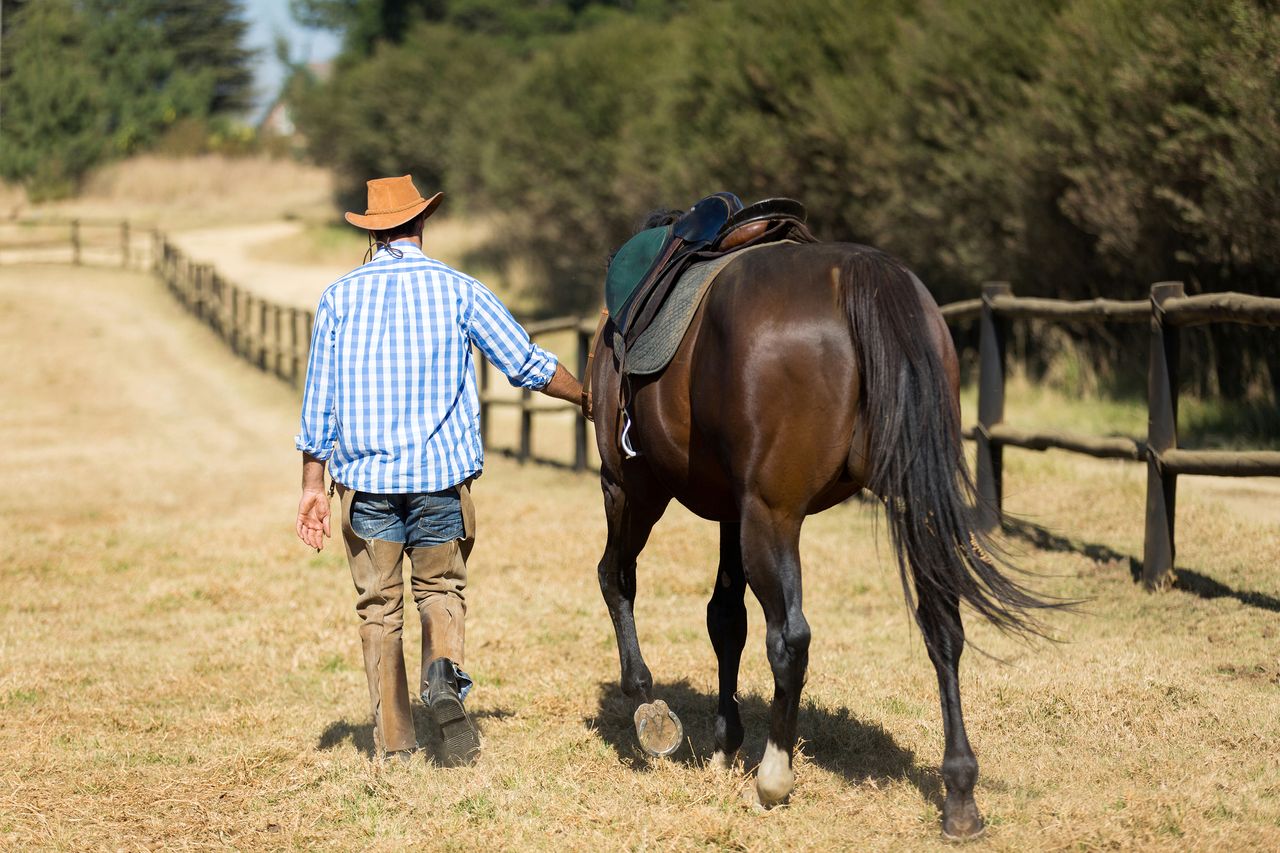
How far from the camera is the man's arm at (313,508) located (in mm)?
4539

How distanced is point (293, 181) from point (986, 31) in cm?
4482

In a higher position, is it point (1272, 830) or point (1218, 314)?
point (1218, 314)

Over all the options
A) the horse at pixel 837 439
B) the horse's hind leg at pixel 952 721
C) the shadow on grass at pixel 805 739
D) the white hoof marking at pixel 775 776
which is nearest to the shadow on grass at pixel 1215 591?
the shadow on grass at pixel 805 739

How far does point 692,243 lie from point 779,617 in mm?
1350

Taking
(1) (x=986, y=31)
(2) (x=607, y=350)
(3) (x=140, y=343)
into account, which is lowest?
(3) (x=140, y=343)

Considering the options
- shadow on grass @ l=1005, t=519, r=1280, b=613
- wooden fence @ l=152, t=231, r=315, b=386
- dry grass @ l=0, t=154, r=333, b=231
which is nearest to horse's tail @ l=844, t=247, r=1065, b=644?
shadow on grass @ l=1005, t=519, r=1280, b=613

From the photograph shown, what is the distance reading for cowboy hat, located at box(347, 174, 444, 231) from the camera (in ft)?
14.8

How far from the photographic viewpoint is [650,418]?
4391 millimetres

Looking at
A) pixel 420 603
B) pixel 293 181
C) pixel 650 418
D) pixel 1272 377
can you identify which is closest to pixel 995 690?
pixel 650 418

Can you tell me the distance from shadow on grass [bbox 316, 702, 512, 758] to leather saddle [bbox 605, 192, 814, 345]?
5.52 ft

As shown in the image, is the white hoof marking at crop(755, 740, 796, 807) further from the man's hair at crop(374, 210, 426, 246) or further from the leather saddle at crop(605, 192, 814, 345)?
the man's hair at crop(374, 210, 426, 246)

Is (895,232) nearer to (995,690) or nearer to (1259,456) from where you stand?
(1259,456)

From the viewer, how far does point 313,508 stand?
455cm

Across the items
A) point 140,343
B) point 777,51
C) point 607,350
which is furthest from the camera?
point 140,343
